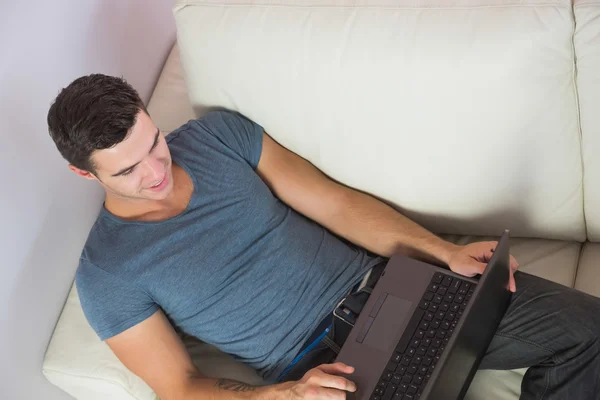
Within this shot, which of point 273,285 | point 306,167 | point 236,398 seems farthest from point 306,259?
point 236,398

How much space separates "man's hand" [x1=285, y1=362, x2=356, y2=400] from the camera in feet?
3.83

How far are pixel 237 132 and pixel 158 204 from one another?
0.76ft

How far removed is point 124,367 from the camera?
1.42 meters

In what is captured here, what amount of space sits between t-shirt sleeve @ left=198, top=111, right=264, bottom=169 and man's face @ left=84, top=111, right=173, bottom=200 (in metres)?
0.17

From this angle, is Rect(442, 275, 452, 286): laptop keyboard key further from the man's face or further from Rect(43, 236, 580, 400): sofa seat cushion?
the man's face

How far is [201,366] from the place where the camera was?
1.50 metres

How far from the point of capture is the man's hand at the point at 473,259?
1311mm

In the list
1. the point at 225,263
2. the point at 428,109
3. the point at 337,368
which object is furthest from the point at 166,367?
the point at 428,109

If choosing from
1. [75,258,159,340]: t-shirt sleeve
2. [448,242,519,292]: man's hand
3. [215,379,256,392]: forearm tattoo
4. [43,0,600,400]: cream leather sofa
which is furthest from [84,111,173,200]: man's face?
[448,242,519,292]: man's hand

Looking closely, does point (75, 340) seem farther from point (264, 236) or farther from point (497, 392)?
point (497, 392)

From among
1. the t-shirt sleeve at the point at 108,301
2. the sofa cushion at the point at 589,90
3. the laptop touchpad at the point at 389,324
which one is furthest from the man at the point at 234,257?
the sofa cushion at the point at 589,90

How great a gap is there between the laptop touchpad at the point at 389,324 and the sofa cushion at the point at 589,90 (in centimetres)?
43

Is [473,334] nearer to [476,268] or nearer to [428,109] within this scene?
[476,268]

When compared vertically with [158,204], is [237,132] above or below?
above
